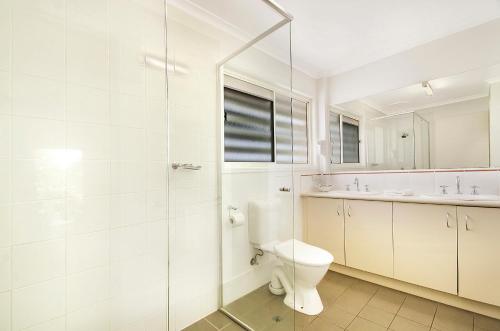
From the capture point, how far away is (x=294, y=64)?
273cm

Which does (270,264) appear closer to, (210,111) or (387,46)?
(210,111)

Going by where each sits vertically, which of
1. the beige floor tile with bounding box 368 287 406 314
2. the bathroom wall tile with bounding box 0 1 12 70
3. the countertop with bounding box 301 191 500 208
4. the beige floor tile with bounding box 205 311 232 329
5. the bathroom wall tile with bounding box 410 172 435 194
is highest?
the bathroom wall tile with bounding box 0 1 12 70

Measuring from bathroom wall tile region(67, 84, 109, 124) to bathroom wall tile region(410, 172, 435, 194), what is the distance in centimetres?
284

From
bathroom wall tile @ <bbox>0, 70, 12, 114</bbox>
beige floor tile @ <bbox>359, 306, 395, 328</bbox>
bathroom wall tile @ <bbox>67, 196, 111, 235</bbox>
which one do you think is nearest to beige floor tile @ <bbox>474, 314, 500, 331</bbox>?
beige floor tile @ <bbox>359, 306, 395, 328</bbox>

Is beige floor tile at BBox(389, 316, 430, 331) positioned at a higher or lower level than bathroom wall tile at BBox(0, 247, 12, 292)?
lower

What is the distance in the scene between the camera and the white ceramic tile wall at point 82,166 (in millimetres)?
1044

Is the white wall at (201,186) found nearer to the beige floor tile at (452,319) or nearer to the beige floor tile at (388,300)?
the beige floor tile at (388,300)

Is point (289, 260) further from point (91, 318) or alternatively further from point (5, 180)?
point (5, 180)

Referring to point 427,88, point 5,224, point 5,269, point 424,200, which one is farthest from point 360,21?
point 5,269

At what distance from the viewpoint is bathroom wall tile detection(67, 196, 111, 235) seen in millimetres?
1186

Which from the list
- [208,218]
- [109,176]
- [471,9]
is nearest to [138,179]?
[109,176]

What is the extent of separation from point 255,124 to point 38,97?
1.46m

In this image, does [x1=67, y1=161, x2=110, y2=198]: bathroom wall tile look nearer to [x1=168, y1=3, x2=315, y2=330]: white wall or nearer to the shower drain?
[x1=168, y1=3, x2=315, y2=330]: white wall

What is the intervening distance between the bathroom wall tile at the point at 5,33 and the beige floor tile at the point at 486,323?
10.5 ft
